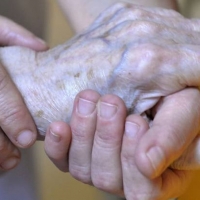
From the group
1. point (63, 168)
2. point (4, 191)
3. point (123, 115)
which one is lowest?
point (4, 191)

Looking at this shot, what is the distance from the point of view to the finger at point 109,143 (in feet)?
1.85

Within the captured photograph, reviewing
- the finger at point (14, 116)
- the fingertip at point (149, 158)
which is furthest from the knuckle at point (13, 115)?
the fingertip at point (149, 158)

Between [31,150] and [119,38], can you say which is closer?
[119,38]

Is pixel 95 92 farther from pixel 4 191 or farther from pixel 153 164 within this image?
pixel 4 191

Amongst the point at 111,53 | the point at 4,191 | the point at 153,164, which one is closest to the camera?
the point at 153,164

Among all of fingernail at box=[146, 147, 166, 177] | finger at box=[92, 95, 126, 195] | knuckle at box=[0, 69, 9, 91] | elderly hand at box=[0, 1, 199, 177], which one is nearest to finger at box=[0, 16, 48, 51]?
elderly hand at box=[0, 1, 199, 177]

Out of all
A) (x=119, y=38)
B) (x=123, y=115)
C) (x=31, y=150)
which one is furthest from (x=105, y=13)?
(x=31, y=150)

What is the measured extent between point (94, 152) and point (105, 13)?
27 cm

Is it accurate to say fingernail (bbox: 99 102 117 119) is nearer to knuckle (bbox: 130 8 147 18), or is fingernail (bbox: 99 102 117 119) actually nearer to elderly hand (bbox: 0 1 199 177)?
elderly hand (bbox: 0 1 199 177)

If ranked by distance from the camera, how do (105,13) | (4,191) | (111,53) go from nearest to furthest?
(111,53) < (105,13) < (4,191)

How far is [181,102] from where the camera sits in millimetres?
571

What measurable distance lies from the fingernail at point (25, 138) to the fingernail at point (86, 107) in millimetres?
108

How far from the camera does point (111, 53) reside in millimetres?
620

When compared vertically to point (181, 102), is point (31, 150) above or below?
below
